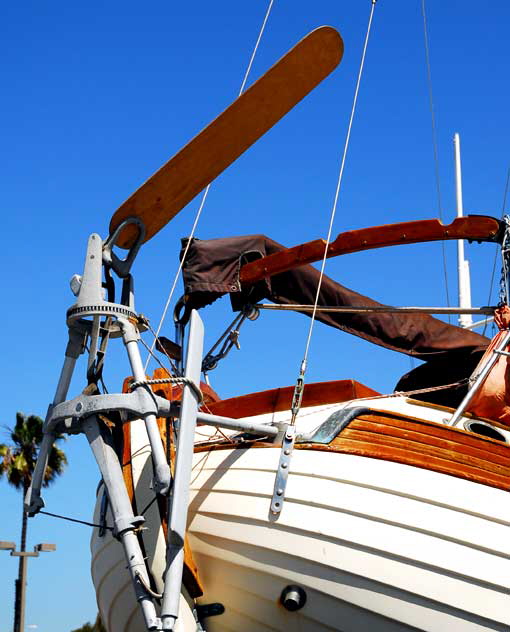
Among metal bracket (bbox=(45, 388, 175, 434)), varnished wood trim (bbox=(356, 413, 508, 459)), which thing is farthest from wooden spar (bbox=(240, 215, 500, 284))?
metal bracket (bbox=(45, 388, 175, 434))

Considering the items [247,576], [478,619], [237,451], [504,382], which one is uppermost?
[504,382]

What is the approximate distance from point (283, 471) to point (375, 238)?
298 cm

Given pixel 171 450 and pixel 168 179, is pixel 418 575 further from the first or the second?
pixel 168 179

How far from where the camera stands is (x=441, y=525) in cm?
540

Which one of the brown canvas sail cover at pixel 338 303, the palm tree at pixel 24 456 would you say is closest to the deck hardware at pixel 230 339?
the brown canvas sail cover at pixel 338 303

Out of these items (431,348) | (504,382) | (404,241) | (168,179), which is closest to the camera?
(168,179)

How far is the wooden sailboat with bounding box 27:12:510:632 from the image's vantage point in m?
5.27

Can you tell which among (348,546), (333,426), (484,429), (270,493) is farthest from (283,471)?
(484,429)

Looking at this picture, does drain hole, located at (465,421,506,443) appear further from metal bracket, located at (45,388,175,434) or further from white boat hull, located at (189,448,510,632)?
metal bracket, located at (45,388,175,434)

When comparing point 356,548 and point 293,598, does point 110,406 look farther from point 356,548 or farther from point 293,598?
point 356,548

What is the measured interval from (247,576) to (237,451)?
32.7 inches

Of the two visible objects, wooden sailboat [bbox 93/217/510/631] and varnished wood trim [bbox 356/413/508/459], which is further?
varnished wood trim [bbox 356/413/508/459]

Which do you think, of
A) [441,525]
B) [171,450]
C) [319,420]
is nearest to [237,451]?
[171,450]

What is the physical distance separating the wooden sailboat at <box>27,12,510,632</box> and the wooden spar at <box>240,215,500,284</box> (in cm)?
158
